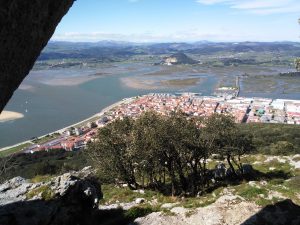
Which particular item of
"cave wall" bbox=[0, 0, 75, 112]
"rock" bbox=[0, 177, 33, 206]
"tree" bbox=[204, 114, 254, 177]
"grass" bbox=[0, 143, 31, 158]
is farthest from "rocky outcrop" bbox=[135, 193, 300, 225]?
"grass" bbox=[0, 143, 31, 158]

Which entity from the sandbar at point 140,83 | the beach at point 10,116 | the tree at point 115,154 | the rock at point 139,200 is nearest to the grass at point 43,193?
the rock at point 139,200

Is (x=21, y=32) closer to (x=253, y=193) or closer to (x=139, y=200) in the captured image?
(x=253, y=193)

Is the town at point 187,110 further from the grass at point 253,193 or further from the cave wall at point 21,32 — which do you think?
the cave wall at point 21,32

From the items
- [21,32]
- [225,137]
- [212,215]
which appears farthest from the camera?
[225,137]

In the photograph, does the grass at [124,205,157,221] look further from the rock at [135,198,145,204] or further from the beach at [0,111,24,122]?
the beach at [0,111,24,122]

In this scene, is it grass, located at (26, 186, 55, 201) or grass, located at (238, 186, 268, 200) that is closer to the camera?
→ grass, located at (26, 186, 55, 201)

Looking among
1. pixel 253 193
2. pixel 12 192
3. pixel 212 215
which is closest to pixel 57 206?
pixel 12 192

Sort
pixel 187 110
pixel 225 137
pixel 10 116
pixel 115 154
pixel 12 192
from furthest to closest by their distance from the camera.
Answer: pixel 187 110 → pixel 10 116 → pixel 225 137 → pixel 115 154 → pixel 12 192
